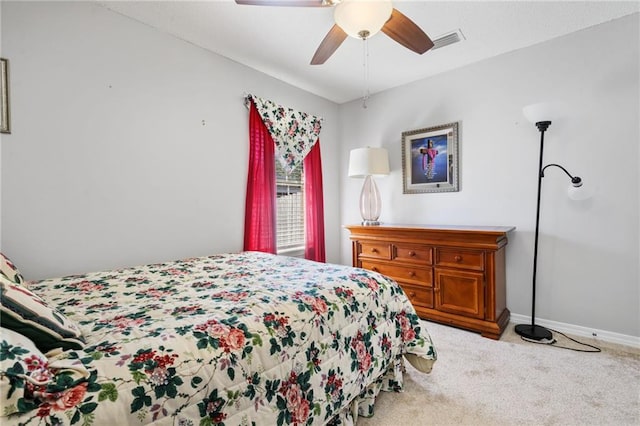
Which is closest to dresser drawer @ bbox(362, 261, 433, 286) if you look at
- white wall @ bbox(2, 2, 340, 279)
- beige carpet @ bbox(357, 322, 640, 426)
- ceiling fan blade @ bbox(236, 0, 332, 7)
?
beige carpet @ bbox(357, 322, 640, 426)

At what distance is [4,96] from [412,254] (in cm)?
309

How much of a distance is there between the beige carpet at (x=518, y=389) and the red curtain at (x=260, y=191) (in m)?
1.76

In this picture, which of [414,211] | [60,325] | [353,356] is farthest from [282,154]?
[60,325]

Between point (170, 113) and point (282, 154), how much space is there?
1.14 meters

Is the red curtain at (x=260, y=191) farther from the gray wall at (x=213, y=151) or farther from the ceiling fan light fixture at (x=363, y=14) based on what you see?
the ceiling fan light fixture at (x=363, y=14)

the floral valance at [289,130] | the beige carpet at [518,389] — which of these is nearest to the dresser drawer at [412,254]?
the beige carpet at [518,389]

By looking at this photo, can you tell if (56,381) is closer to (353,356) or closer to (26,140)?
(353,356)

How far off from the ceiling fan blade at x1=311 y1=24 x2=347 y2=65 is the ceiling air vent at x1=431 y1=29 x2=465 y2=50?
106 centimetres

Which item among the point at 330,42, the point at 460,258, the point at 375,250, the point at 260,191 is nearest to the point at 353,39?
the point at 330,42

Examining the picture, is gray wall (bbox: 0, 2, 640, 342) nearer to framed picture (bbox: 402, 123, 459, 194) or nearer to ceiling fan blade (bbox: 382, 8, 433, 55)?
framed picture (bbox: 402, 123, 459, 194)

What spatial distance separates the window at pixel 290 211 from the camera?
3354mm

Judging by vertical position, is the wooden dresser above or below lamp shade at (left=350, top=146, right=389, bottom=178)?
below

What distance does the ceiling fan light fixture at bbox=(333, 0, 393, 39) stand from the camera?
4.97ft

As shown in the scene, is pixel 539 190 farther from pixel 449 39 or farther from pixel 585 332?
pixel 449 39
